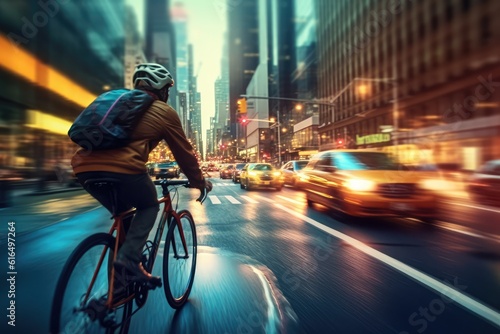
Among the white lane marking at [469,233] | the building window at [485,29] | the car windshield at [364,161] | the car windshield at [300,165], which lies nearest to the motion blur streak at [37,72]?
the car windshield at [364,161]

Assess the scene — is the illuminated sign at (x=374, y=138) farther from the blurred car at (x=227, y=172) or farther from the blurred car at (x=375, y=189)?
the blurred car at (x=375, y=189)

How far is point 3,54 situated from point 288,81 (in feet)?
238

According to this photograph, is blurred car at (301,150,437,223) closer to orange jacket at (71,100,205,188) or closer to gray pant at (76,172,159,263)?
orange jacket at (71,100,205,188)

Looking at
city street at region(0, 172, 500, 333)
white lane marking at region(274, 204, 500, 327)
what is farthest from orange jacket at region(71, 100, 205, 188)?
white lane marking at region(274, 204, 500, 327)

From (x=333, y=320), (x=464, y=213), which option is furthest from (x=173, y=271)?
(x=464, y=213)

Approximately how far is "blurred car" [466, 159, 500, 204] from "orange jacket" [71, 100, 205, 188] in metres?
10.9

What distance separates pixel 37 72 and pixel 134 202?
60.1ft

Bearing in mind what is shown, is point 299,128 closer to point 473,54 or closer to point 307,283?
point 473,54

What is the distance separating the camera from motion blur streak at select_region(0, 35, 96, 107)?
14.4 metres

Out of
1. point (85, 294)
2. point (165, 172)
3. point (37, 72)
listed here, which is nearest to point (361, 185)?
point (165, 172)

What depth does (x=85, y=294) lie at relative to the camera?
219 cm

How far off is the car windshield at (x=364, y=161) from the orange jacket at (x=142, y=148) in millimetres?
6325

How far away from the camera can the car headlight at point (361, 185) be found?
7311 millimetres

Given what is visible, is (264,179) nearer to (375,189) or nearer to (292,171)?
(292,171)
